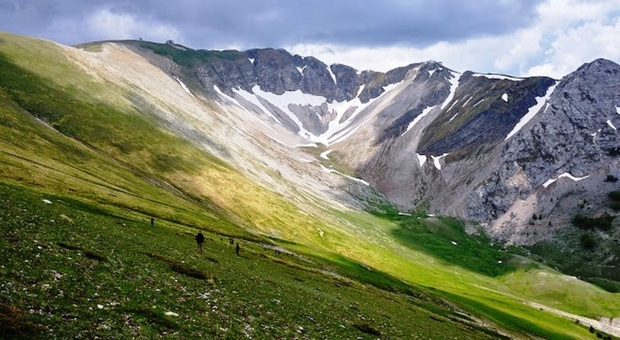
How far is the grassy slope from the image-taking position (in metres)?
86.8

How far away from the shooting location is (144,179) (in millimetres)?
130125

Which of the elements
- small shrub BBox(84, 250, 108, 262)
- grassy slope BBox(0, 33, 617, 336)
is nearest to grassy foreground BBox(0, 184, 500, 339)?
small shrub BBox(84, 250, 108, 262)

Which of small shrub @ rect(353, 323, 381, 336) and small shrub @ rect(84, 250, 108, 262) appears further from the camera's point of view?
small shrub @ rect(353, 323, 381, 336)

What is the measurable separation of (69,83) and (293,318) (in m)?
184

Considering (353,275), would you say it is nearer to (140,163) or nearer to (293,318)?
(293,318)

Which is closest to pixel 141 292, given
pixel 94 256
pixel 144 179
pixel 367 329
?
pixel 94 256

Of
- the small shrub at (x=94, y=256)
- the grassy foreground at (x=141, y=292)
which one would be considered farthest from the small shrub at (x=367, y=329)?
the small shrub at (x=94, y=256)

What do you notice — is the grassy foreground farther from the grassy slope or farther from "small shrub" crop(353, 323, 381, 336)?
the grassy slope

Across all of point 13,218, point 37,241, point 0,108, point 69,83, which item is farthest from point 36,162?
point 69,83

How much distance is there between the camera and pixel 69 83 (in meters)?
190

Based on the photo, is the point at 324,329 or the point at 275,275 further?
the point at 275,275

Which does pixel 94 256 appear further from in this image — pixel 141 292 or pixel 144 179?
pixel 144 179

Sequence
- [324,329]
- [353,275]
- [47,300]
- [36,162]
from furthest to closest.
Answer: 1. [353,275]
2. [36,162]
3. [324,329]
4. [47,300]

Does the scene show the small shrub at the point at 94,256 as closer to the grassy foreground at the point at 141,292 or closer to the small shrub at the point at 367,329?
the grassy foreground at the point at 141,292
